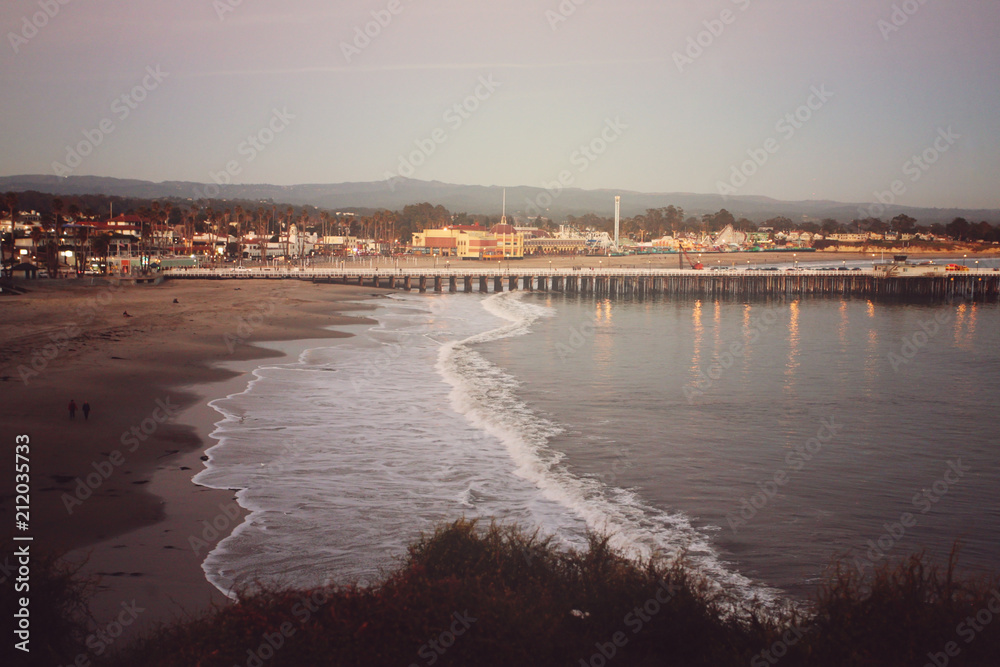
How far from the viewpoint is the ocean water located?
1371 cm

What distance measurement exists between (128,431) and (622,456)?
39.9ft

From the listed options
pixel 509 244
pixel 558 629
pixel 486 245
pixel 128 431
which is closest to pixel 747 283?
pixel 486 245

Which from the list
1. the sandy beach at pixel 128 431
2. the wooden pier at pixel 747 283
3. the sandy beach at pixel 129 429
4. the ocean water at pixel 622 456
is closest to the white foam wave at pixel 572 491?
the ocean water at pixel 622 456

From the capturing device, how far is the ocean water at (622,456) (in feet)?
45.0

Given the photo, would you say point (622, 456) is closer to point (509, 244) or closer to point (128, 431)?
point (128, 431)

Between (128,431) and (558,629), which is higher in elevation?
(558,629)

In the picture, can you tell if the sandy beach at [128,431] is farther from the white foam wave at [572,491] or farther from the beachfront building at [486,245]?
Answer: the beachfront building at [486,245]

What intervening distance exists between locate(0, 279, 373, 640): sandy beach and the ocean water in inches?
30.8

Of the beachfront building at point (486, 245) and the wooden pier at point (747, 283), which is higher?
the beachfront building at point (486, 245)

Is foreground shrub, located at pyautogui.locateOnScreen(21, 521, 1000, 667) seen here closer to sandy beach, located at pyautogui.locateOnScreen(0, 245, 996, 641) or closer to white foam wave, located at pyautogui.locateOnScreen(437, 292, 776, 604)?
white foam wave, located at pyautogui.locateOnScreen(437, 292, 776, 604)

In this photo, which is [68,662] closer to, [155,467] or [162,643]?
[162,643]

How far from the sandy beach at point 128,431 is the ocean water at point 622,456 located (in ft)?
2.57

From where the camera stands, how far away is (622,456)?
1995 cm

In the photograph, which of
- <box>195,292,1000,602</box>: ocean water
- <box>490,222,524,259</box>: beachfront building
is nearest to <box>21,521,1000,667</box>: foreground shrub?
<box>195,292,1000,602</box>: ocean water
